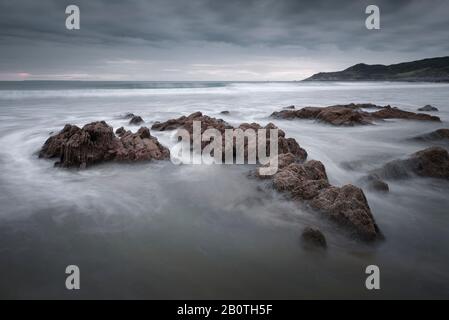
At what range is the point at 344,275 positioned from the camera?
135 inches

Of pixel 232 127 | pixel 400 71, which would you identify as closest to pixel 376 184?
pixel 232 127

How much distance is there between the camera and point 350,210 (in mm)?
4242

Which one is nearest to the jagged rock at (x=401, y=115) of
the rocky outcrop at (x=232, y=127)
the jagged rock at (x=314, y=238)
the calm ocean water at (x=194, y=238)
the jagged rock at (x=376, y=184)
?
the rocky outcrop at (x=232, y=127)

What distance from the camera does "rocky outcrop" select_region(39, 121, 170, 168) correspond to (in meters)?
6.96

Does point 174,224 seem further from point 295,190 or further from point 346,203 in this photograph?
point 346,203

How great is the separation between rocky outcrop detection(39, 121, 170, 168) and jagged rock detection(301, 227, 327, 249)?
4723 mm

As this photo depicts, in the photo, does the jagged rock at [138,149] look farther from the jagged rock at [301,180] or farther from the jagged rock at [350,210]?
the jagged rock at [350,210]

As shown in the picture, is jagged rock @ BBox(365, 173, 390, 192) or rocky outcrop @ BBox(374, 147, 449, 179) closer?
jagged rock @ BBox(365, 173, 390, 192)

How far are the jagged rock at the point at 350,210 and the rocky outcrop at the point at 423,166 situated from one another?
2.77 metres

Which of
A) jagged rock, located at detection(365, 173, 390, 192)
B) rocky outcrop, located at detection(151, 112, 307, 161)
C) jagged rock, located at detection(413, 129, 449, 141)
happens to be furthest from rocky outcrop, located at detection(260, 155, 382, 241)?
jagged rock, located at detection(413, 129, 449, 141)

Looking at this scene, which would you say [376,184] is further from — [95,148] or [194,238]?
[95,148]

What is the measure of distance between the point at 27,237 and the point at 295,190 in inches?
164

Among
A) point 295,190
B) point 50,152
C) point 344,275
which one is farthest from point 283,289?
point 50,152

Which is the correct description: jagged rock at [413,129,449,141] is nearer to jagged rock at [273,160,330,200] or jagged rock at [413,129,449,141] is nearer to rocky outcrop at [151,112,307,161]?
rocky outcrop at [151,112,307,161]
